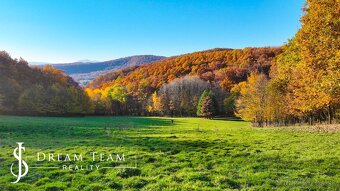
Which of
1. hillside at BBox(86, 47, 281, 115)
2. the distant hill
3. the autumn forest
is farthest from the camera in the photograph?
the distant hill

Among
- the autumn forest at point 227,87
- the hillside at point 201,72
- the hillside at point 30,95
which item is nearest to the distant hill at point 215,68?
the hillside at point 201,72

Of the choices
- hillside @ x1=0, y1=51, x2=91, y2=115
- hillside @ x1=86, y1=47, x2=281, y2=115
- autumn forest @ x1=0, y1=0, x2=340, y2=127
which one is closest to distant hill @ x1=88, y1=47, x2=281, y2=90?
hillside @ x1=86, y1=47, x2=281, y2=115

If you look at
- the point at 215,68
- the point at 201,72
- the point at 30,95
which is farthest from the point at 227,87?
the point at 30,95

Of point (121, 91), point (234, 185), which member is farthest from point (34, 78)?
point (234, 185)

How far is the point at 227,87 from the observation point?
373ft

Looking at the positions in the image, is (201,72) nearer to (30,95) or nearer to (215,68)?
(215,68)

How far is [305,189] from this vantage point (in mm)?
9164

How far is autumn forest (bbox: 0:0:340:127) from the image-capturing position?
19875 mm

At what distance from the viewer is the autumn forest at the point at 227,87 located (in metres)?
19.9

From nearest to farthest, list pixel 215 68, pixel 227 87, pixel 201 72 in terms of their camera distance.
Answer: pixel 227 87, pixel 201 72, pixel 215 68

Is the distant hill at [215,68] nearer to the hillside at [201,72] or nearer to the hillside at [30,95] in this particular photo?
the hillside at [201,72]

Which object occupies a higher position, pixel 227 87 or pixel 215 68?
pixel 215 68

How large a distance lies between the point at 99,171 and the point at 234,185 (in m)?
5.81

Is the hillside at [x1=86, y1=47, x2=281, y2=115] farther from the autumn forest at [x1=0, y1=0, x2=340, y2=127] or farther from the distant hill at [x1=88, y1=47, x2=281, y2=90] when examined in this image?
the autumn forest at [x1=0, y1=0, x2=340, y2=127]
